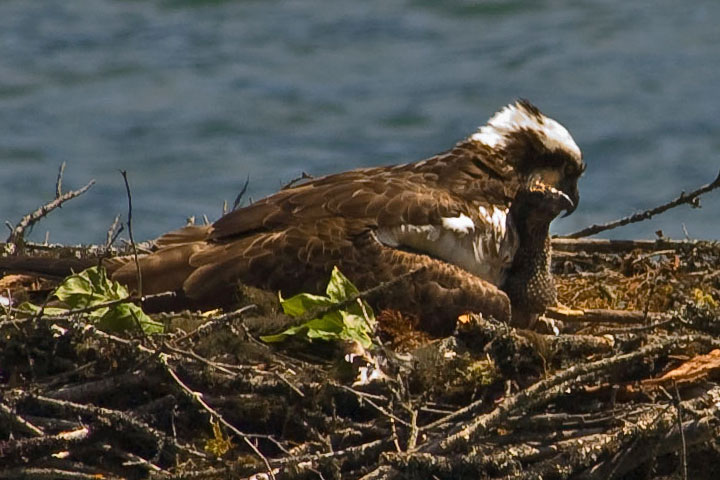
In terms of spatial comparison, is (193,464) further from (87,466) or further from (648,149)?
(648,149)

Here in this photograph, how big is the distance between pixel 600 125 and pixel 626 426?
37.9 ft

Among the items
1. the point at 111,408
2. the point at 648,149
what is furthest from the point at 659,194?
the point at 111,408

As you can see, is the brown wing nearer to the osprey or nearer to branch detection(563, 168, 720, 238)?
the osprey

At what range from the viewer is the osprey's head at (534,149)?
282 inches

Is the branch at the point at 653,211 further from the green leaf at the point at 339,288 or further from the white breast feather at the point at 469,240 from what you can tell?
the green leaf at the point at 339,288

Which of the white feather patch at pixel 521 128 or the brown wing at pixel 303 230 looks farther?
the white feather patch at pixel 521 128

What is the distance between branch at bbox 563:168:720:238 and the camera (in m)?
7.31

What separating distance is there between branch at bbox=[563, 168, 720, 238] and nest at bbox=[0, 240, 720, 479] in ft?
4.41

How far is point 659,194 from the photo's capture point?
15.6 m

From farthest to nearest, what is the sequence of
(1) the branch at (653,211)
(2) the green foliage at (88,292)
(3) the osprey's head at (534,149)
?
(1) the branch at (653,211), (3) the osprey's head at (534,149), (2) the green foliage at (88,292)

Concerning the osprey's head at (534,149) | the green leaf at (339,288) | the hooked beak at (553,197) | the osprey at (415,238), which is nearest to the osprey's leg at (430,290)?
the osprey at (415,238)

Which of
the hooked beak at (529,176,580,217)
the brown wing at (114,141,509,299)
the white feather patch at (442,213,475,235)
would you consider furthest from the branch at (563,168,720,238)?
the white feather patch at (442,213,475,235)

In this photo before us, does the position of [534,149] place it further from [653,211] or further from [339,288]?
[339,288]

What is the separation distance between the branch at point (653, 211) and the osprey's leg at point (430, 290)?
1187 millimetres
